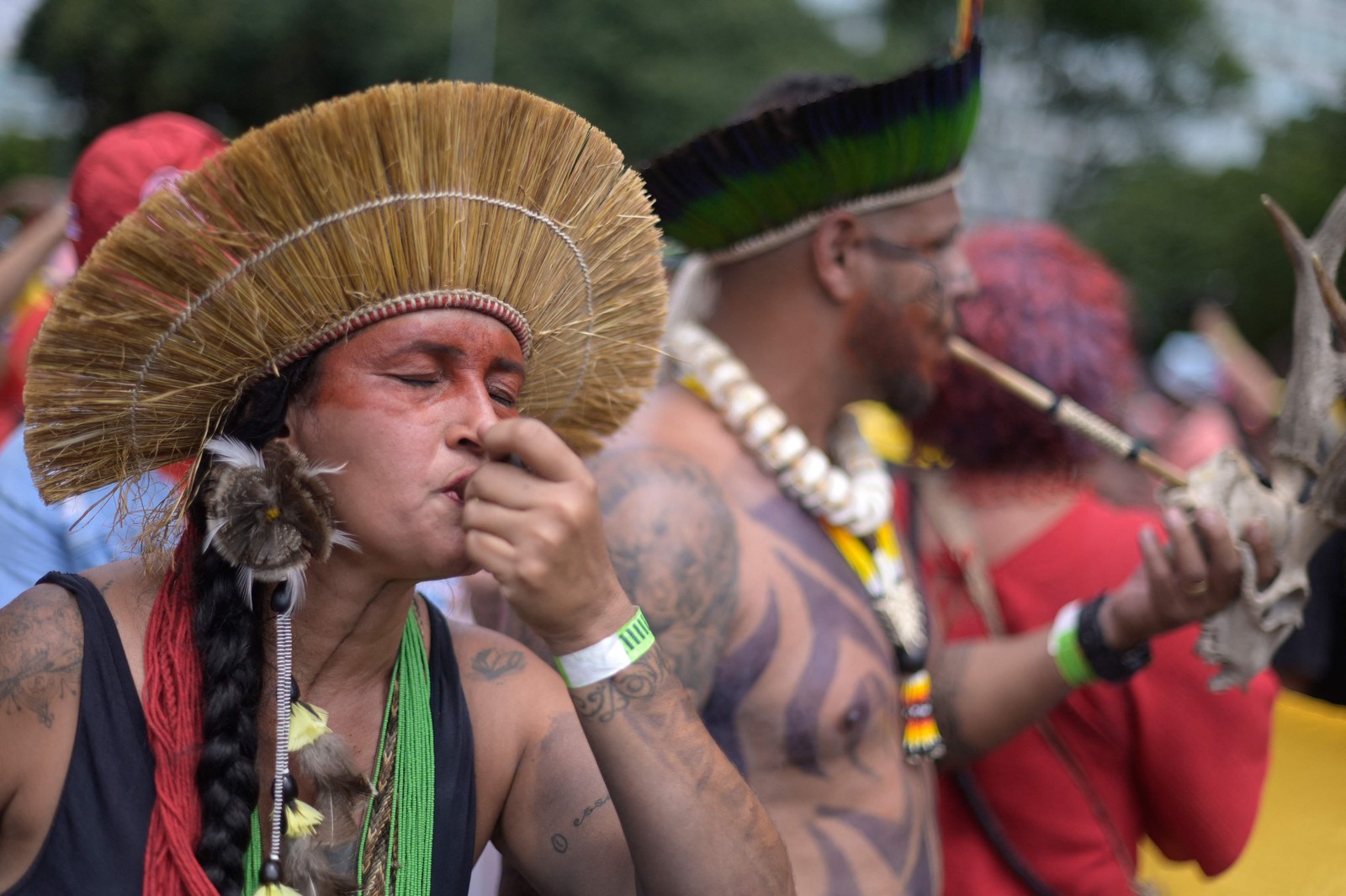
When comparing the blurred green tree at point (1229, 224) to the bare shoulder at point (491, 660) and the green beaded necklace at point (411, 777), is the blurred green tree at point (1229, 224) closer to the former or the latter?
the bare shoulder at point (491, 660)

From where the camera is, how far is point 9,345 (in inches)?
244

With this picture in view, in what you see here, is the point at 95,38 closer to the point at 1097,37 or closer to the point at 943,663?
the point at 943,663

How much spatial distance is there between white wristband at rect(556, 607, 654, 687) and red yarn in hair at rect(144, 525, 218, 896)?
20.7 inches

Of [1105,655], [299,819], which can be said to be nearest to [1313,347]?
[1105,655]

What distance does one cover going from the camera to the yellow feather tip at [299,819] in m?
1.78

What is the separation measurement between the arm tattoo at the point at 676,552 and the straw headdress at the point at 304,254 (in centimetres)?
62

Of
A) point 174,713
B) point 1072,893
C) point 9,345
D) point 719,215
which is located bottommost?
point 1072,893

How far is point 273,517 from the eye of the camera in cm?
177

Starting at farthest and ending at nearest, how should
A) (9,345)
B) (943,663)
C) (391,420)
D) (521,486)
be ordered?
(9,345), (943,663), (391,420), (521,486)

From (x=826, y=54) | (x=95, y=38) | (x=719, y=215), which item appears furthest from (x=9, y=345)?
(x=826, y=54)

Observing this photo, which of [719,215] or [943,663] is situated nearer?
[719,215]

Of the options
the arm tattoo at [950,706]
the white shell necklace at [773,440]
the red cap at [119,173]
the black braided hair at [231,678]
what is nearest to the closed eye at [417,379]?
the black braided hair at [231,678]

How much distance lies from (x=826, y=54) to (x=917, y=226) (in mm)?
21413

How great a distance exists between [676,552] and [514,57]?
66.8ft
